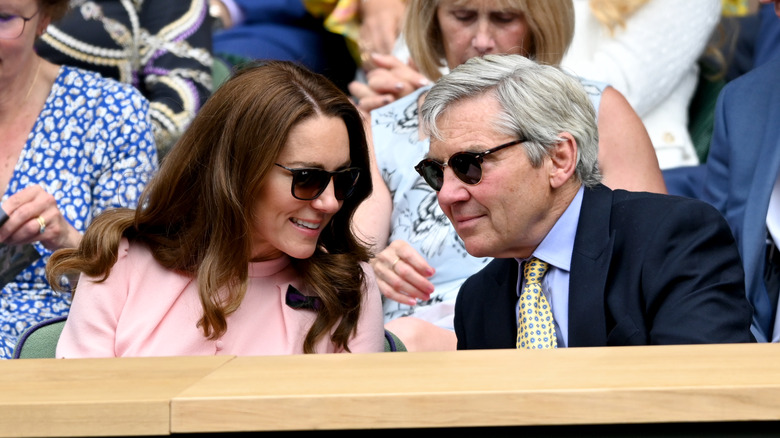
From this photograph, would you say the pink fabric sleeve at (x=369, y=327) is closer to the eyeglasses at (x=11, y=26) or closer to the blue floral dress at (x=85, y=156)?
the blue floral dress at (x=85, y=156)

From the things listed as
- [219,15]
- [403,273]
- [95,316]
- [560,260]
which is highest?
[560,260]

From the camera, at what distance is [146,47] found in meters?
4.03

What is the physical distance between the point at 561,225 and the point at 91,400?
119cm

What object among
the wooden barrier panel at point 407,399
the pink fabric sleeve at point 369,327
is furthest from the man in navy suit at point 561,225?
the wooden barrier panel at point 407,399

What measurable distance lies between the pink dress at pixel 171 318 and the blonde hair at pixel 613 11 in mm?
1991

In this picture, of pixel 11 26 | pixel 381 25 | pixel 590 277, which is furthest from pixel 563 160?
pixel 381 25

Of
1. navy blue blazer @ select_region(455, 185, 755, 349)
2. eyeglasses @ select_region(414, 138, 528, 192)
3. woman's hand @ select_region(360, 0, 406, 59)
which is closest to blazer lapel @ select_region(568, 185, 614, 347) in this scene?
navy blue blazer @ select_region(455, 185, 755, 349)

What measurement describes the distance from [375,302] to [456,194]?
0.36 metres

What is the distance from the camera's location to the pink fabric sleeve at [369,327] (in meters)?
2.44

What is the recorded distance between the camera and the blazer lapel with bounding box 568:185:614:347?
219cm

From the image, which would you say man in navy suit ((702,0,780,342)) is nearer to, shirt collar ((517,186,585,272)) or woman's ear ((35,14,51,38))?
shirt collar ((517,186,585,272))

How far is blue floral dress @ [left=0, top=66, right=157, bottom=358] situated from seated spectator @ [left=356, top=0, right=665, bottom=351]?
2.35ft

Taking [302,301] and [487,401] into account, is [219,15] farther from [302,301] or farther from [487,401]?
[487,401]

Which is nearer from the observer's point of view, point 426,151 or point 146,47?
point 426,151
